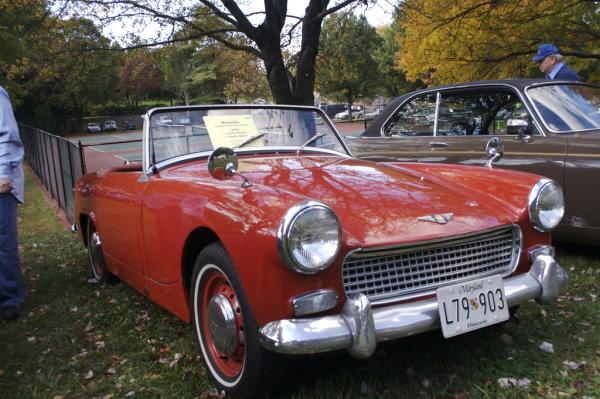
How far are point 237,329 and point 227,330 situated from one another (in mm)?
48

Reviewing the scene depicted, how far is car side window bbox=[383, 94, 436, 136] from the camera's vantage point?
5.07m

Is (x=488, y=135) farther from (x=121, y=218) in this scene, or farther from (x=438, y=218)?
(x=121, y=218)

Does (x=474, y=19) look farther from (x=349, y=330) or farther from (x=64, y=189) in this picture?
(x=349, y=330)

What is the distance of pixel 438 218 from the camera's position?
227cm

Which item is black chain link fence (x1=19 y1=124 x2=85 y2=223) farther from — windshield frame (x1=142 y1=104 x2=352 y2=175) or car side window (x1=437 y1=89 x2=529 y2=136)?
car side window (x1=437 y1=89 x2=529 y2=136)

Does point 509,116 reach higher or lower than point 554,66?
lower

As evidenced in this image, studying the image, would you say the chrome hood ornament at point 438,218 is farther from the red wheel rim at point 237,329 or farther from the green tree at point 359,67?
the green tree at point 359,67

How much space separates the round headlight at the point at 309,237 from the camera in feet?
6.24

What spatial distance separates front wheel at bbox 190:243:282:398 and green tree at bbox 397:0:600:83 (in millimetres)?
7192

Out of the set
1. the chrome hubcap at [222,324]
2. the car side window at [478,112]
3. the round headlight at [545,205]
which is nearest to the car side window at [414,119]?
the car side window at [478,112]

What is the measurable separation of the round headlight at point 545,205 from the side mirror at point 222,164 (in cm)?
148

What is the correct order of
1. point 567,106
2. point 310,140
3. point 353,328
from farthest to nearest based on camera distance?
point 567,106 < point 310,140 < point 353,328

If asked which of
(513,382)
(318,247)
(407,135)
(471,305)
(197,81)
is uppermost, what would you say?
(197,81)

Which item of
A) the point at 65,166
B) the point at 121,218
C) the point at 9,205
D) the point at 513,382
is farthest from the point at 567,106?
the point at 65,166
